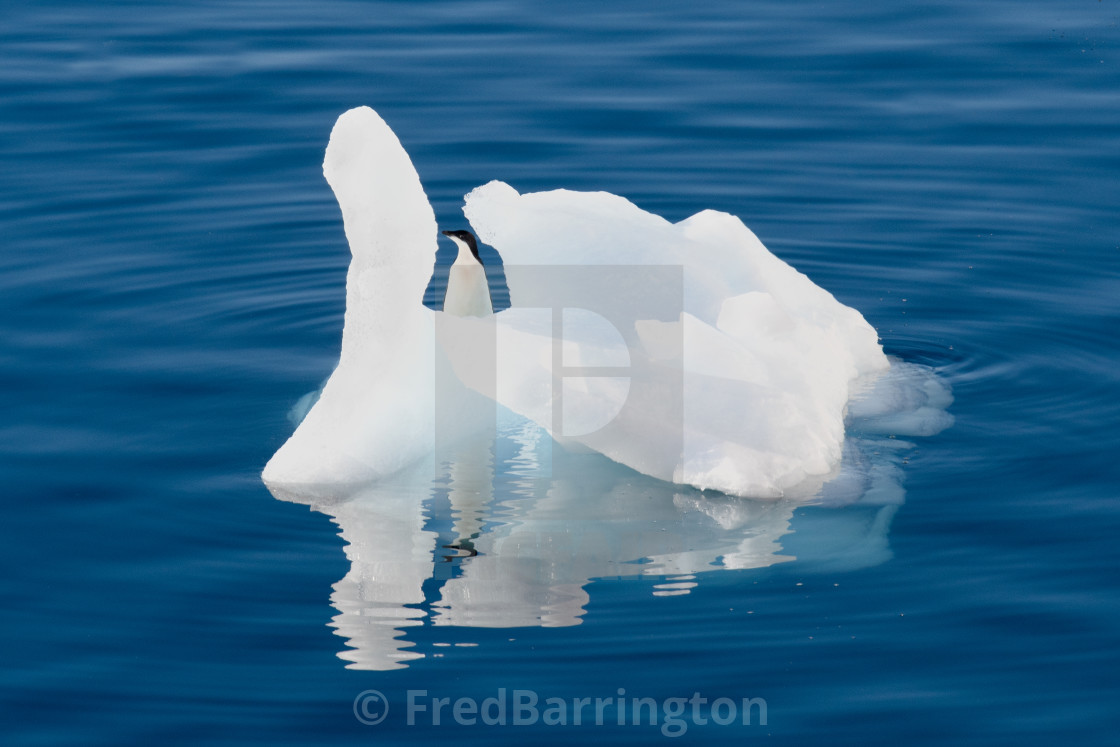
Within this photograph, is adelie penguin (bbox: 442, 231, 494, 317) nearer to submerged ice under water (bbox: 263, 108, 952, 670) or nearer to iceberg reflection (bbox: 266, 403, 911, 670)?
submerged ice under water (bbox: 263, 108, 952, 670)

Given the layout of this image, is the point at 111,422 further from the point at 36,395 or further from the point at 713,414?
the point at 713,414

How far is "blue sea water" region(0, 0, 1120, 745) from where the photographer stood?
14.8 feet

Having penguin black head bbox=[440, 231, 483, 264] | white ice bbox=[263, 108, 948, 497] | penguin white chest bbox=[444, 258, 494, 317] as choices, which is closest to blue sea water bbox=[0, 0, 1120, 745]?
white ice bbox=[263, 108, 948, 497]

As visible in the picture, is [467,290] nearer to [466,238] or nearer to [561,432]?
[466,238]

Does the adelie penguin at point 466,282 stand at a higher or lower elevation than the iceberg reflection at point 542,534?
higher

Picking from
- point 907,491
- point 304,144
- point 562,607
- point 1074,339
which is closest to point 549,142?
point 304,144

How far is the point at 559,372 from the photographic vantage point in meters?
5.77

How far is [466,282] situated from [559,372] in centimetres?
117

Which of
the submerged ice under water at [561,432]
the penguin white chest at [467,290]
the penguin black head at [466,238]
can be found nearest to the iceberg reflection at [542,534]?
the submerged ice under water at [561,432]

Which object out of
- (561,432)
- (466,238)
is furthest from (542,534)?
(466,238)

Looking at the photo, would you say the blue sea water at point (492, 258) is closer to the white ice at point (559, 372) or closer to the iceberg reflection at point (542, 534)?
the iceberg reflection at point (542, 534)

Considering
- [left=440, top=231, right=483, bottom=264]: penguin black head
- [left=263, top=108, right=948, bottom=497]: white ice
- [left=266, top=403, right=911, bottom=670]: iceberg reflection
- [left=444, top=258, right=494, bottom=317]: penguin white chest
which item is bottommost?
[left=266, top=403, right=911, bottom=670]: iceberg reflection

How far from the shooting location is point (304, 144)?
10680 millimetres

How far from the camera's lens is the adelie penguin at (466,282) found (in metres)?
6.75
